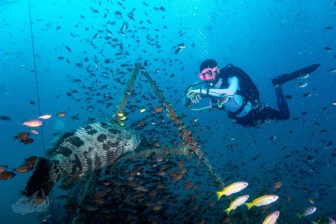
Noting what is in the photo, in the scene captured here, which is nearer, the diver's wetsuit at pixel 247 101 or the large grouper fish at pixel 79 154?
the large grouper fish at pixel 79 154

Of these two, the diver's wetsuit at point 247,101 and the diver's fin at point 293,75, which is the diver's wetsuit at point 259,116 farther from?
the diver's fin at point 293,75

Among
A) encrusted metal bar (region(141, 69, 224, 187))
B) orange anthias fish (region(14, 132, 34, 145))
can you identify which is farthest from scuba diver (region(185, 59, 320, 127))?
orange anthias fish (region(14, 132, 34, 145))

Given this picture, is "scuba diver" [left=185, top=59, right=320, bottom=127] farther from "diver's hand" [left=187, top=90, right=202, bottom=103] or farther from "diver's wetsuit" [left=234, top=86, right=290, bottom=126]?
"diver's hand" [left=187, top=90, right=202, bottom=103]

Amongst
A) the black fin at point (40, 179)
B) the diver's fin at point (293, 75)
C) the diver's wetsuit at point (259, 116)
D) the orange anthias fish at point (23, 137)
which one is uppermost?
the orange anthias fish at point (23, 137)

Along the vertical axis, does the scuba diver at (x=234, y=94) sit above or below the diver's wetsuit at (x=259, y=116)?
above

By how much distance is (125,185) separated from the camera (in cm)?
654

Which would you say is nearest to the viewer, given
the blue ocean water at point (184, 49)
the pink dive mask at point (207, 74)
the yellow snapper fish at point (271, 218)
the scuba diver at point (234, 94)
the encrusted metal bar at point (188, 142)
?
the yellow snapper fish at point (271, 218)

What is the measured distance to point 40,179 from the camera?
3553 mm

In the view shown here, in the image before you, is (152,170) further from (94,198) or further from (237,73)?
(237,73)

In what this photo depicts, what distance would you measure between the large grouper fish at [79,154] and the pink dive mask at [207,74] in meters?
3.78

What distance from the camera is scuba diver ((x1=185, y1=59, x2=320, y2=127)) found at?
338 inches

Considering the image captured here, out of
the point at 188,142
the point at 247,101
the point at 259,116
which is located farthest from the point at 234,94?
the point at 188,142

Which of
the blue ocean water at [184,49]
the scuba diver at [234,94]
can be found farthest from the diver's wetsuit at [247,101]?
the blue ocean water at [184,49]

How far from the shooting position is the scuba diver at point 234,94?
28.1 feet
